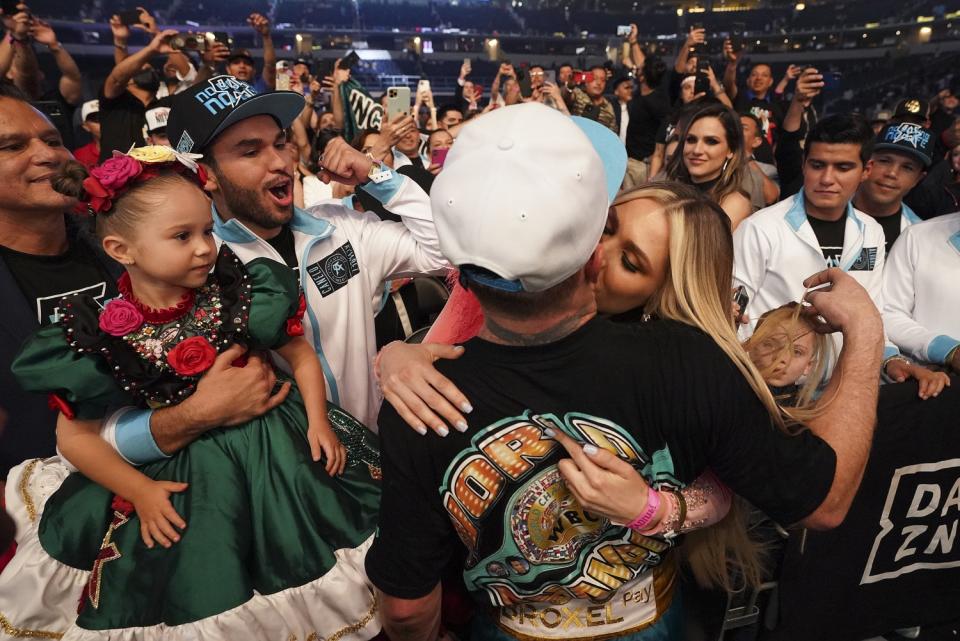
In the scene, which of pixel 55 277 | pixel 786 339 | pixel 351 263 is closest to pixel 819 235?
pixel 786 339

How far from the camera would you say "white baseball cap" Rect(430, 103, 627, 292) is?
35.9 inches

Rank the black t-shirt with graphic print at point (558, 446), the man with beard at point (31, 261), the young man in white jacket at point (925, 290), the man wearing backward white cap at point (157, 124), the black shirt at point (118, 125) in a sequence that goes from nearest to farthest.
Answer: the black t-shirt with graphic print at point (558, 446) < the man with beard at point (31, 261) < the young man in white jacket at point (925, 290) < the man wearing backward white cap at point (157, 124) < the black shirt at point (118, 125)

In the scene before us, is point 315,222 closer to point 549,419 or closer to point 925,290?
point 549,419

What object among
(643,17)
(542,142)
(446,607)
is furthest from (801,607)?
(643,17)

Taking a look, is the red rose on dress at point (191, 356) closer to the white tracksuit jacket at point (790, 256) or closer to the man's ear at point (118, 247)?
the man's ear at point (118, 247)

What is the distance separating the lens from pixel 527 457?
110 cm

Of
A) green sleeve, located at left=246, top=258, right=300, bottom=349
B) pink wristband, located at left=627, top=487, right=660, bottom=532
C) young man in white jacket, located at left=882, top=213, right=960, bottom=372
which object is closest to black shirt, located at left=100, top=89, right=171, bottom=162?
green sleeve, located at left=246, top=258, right=300, bottom=349

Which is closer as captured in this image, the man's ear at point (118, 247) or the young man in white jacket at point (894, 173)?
the man's ear at point (118, 247)

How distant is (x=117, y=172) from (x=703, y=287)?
1506mm

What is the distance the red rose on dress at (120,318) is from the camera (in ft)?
4.75

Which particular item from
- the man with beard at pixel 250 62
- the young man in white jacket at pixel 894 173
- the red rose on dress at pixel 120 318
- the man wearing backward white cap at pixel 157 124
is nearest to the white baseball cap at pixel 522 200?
the red rose on dress at pixel 120 318

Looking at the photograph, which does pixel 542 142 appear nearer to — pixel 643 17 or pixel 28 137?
pixel 28 137

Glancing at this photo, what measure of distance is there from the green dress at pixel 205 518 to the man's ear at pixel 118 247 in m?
0.14

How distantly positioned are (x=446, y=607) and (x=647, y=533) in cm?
76
